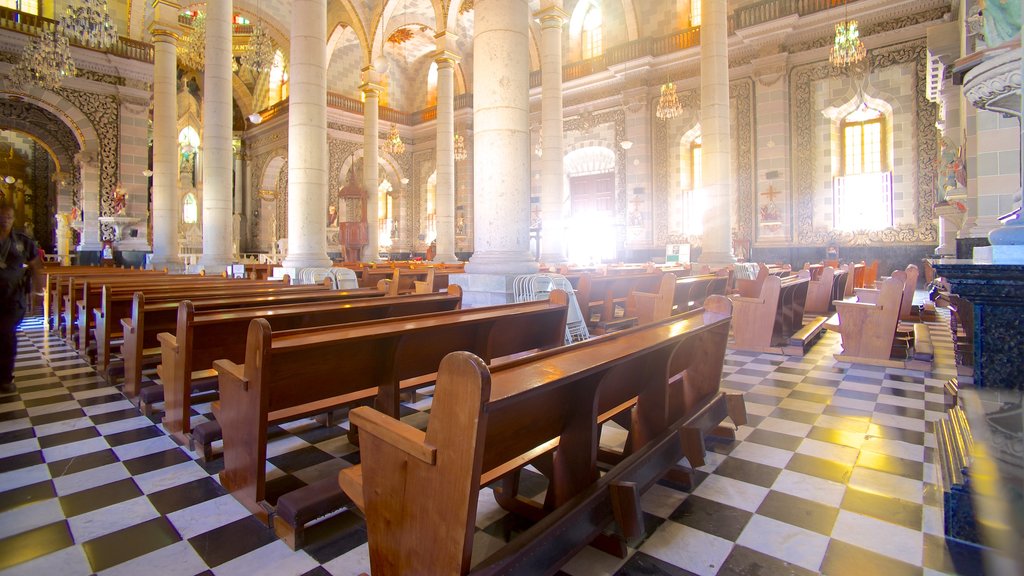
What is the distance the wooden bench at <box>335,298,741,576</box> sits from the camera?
1354 mm

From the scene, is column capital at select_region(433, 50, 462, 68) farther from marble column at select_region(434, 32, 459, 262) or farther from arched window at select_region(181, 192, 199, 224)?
arched window at select_region(181, 192, 199, 224)

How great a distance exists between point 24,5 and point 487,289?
64.7 feet

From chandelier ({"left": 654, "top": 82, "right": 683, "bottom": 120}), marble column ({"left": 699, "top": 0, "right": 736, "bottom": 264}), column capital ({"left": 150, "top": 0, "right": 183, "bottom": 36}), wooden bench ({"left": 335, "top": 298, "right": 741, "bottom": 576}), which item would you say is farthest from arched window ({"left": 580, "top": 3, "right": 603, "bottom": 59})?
wooden bench ({"left": 335, "top": 298, "right": 741, "bottom": 576})

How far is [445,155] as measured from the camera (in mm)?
15688

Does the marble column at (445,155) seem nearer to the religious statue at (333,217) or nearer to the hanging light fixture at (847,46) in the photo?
the religious statue at (333,217)

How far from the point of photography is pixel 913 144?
12516 mm

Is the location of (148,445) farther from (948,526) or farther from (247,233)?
(247,233)

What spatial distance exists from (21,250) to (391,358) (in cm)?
410

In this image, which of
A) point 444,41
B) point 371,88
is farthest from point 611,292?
point 371,88

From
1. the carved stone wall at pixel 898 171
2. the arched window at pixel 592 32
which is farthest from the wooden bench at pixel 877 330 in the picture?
the arched window at pixel 592 32

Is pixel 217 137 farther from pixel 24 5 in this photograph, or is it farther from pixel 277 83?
pixel 277 83

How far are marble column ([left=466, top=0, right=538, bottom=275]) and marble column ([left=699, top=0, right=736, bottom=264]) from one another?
6.98 metres


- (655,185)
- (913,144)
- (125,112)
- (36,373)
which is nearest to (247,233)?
(125,112)

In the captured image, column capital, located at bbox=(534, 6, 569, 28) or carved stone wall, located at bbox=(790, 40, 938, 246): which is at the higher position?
column capital, located at bbox=(534, 6, 569, 28)
